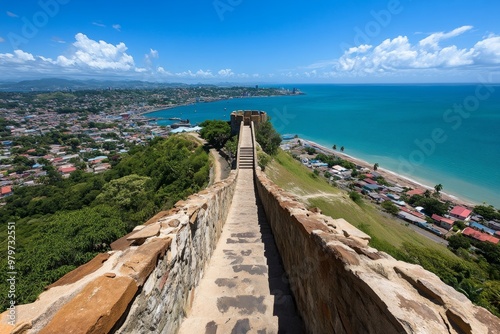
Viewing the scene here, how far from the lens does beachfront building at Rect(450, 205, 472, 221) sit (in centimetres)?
3394

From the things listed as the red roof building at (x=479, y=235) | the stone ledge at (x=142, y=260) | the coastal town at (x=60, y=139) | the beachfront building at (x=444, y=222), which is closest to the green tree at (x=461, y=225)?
the beachfront building at (x=444, y=222)

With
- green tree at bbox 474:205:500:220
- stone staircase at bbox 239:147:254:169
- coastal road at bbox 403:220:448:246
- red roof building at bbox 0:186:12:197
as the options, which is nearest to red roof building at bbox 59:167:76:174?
red roof building at bbox 0:186:12:197

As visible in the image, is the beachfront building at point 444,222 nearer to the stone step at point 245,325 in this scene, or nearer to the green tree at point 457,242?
the green tree at point 457,242

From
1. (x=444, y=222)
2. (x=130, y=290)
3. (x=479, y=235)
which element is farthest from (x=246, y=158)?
(x=479, y=235)

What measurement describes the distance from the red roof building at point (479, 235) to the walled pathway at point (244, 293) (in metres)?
37.0

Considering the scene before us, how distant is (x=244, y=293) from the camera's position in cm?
358

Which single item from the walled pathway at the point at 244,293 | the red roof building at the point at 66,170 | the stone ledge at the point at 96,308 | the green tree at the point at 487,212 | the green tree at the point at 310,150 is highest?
the stone ledge at the point at 96,308

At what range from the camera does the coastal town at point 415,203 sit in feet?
106

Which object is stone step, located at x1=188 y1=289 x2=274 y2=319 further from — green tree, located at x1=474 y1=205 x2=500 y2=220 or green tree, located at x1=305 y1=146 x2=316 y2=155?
green tree, located at x1=305 y1=146 x2=316 y2=155

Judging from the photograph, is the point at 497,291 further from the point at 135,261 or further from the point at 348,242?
the point at 135,261

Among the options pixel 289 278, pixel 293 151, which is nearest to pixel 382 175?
pixel 293 151

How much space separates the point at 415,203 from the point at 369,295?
45.6 m

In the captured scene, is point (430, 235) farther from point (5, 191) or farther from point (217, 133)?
point (5, 191)

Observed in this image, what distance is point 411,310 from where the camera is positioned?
138cm
